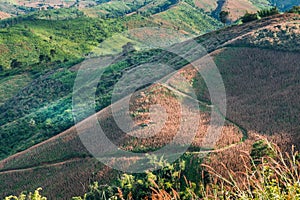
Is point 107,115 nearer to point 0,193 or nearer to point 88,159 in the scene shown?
point 88,159

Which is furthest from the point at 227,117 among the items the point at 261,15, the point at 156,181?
the point at 261,15

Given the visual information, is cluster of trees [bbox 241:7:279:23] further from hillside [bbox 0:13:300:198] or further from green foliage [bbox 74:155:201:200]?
green foliage [bbox 74:155:201:200]

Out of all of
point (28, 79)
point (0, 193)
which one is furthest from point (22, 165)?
point (28, 79)

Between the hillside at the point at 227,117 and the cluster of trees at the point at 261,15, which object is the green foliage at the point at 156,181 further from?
the cluster of trees at the point at 261,15

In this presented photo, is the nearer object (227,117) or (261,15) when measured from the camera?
(227,117)

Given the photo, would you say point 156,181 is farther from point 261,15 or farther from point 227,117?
point 261,15

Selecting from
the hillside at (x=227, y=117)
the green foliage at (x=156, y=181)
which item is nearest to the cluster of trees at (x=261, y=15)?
the hillside at (x=227, y=117)

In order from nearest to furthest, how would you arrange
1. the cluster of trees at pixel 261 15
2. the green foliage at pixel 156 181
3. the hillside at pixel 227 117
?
the green foliage at pixel 156 181 → the hillside at pixel 227 117 → the cluster of trees at pixel 261 15

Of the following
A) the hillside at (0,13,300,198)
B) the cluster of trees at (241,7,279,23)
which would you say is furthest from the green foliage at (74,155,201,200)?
the cluster of trees at (241,7,279,23)
